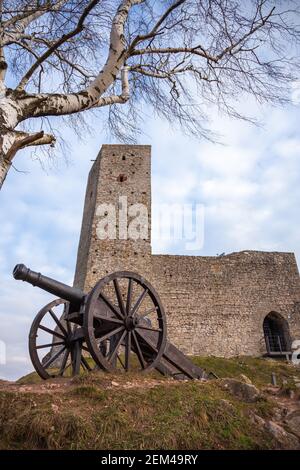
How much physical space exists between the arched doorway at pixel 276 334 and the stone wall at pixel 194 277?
33cm

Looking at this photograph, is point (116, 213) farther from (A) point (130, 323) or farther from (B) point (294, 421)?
(B) point (294, 421)

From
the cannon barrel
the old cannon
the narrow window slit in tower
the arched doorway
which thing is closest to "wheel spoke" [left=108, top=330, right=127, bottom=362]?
the old cannon

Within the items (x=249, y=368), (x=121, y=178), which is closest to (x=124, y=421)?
(x=249, y=368)

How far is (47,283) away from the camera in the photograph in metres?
4.96

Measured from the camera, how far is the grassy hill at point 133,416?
2.79m

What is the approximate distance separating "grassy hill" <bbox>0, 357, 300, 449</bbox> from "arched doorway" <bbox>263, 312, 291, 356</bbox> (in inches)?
497

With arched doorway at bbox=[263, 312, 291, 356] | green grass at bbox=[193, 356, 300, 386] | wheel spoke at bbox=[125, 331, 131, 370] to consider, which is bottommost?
wheel spoke at bbox=[125, 331, 131, 370]

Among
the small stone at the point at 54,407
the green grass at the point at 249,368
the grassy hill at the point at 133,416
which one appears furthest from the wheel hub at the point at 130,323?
the green grass at the point at 249,368

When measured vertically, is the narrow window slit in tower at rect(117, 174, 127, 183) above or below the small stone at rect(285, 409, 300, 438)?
above

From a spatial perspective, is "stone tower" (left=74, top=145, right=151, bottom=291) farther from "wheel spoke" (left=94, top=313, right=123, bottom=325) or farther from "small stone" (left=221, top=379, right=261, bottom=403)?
"small stone" (left=221, top=379, right=261, bottom=403)

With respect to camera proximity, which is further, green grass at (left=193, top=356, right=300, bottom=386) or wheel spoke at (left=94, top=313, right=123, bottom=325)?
green grass at (left=193, top=356, right=300, bottom=386)

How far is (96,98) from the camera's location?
410 centimetres

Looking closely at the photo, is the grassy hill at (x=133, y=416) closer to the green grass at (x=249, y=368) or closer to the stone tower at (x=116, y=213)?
the green grass at (x=249, y=368)

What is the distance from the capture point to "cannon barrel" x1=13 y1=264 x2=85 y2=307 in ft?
15.7
